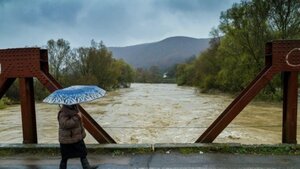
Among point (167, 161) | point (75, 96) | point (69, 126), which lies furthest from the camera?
point (167, 161)

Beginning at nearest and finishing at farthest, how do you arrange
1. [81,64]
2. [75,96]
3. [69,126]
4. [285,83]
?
[75,96], [69,126], [285,83], [81,64]

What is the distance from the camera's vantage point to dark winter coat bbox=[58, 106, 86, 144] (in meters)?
5.35

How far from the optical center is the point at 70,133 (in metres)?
5.43

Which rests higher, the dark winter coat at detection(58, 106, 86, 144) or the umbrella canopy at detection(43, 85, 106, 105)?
the umbrella canopy at detection(43, 85, 106, 105)

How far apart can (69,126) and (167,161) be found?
180 centimetres

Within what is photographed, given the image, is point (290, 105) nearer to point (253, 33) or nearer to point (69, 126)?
point (69, 126)

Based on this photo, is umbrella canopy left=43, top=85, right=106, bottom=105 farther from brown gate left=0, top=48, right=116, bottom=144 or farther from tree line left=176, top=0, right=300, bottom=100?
tree line left=176, top=0, right=300, bottom=100

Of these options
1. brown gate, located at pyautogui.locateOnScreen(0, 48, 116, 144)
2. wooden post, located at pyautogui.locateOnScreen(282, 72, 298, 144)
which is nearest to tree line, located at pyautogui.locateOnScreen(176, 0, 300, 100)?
wooden post, located at pyautogui.locateOnScreen(282, 72, 298, 144)

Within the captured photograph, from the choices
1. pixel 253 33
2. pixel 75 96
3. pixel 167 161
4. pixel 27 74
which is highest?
pixel 253 33

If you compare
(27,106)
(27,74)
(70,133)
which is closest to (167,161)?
(70,133)

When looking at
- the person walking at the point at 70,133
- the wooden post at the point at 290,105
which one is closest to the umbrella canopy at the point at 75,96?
the person walking at the point at 70,133

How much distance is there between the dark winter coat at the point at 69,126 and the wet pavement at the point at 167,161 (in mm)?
669

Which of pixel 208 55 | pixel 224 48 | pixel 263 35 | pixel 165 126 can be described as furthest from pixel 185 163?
pixel 208 55

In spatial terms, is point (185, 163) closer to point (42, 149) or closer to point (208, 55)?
point (42, 149)
